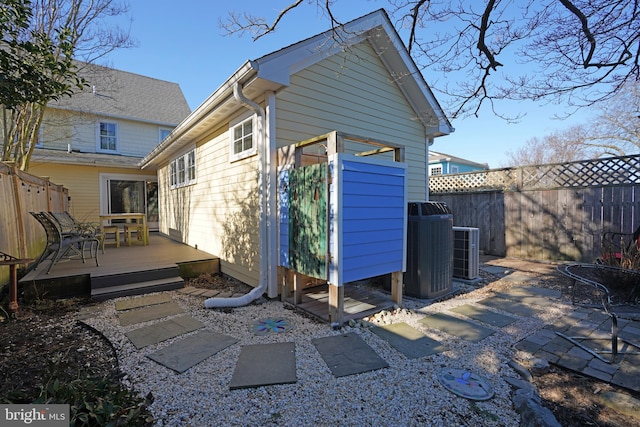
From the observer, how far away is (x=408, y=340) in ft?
10.2

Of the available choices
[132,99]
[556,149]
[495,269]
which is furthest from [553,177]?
[556,149]

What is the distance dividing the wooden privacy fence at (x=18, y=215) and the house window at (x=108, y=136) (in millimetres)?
8011

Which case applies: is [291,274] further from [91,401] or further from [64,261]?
[64,261]

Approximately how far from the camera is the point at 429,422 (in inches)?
74.7

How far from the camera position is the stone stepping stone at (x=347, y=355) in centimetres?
256

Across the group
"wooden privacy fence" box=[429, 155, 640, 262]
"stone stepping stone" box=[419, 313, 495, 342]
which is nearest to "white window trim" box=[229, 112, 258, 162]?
"stone stepping stone" box=[419, 313, 495, 342]

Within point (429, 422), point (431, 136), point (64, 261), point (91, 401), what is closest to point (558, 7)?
point (431, 136)

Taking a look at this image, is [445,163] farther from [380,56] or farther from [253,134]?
[253,134]

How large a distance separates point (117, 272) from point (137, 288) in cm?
49

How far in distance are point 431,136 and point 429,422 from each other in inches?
269

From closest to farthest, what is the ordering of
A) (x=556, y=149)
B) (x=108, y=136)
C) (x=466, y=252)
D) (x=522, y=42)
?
(x=522, y=42), (x=466, y=252), (x=108, y=136), (x=556, y=149)

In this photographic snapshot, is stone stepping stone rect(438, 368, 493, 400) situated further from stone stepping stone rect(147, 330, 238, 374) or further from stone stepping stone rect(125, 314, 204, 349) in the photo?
stone stepping stone rect(125, 314, 204, 349)

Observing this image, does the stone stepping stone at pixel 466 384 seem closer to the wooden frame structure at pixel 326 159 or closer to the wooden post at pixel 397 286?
the wooden frame structure at pixel 326 159

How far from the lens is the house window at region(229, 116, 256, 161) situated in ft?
15.7
